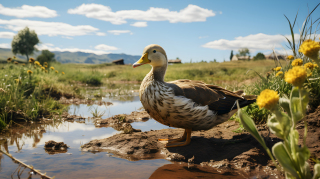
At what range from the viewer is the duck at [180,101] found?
3518 mm

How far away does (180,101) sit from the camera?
3.49 m

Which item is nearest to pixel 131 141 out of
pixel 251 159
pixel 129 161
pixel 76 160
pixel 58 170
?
pixel 129 161

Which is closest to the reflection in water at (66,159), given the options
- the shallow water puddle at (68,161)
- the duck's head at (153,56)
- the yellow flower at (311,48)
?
the shallow water puddle at (68,161)

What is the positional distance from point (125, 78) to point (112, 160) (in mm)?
17823

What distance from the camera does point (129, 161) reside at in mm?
3330

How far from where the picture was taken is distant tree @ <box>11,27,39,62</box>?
63938 millimetres

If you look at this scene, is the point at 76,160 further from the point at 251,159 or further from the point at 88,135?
the point at 251,159

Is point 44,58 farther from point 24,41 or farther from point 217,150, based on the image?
point 217,150

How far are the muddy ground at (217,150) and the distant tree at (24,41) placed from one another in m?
74.0

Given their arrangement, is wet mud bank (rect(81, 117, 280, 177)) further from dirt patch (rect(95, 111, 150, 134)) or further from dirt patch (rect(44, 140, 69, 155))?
dirt patch (rect(95, 111, 150, 134))

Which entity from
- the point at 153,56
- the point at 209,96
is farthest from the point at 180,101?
the point at 153,56

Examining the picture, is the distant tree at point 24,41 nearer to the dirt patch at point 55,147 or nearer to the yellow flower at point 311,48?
the dirt patch at point 55,147

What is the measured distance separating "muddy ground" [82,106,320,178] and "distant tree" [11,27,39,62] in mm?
74018

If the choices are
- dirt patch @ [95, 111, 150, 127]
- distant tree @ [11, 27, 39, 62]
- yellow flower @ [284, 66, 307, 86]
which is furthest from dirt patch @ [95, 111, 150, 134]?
distant tree @ [11, 27, 39, 62]
